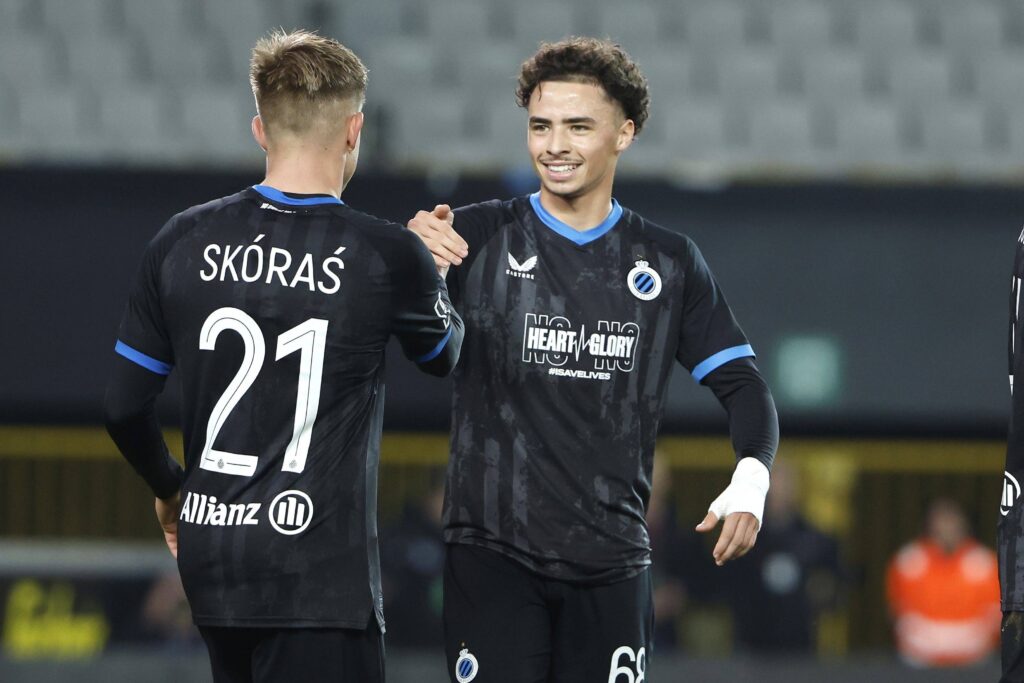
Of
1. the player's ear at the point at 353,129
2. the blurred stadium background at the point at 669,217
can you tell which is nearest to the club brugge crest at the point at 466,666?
the player's ear at the point at 353,129

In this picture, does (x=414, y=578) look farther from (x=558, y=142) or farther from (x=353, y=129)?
(x=353, y=129)

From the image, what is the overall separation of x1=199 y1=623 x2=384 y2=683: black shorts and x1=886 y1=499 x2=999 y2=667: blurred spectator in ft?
19.5

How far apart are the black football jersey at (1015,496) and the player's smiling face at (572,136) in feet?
3.66

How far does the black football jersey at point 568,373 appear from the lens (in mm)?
3896

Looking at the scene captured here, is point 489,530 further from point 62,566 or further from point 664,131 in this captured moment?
point 664,131

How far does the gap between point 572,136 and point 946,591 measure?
550 centimetres

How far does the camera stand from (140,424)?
3447mm

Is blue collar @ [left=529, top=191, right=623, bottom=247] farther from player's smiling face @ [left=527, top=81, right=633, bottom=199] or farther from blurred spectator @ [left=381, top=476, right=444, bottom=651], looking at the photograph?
blurred spectator @ [left=381, top=476, right=444, bottom=651]

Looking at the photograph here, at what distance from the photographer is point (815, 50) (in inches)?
360

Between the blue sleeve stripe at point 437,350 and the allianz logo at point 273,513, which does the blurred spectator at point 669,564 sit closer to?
the blue sleeve stripe at point 437,350

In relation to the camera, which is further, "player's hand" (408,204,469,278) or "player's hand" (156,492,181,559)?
"player's hand" (408,204,469,278)

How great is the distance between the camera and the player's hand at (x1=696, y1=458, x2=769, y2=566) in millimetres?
3643

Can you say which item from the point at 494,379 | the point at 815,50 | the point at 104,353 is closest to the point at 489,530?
the point at 494,379

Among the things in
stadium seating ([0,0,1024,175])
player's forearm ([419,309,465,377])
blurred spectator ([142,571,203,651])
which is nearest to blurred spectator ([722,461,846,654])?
stadium seating ([0,0,1024,175])
